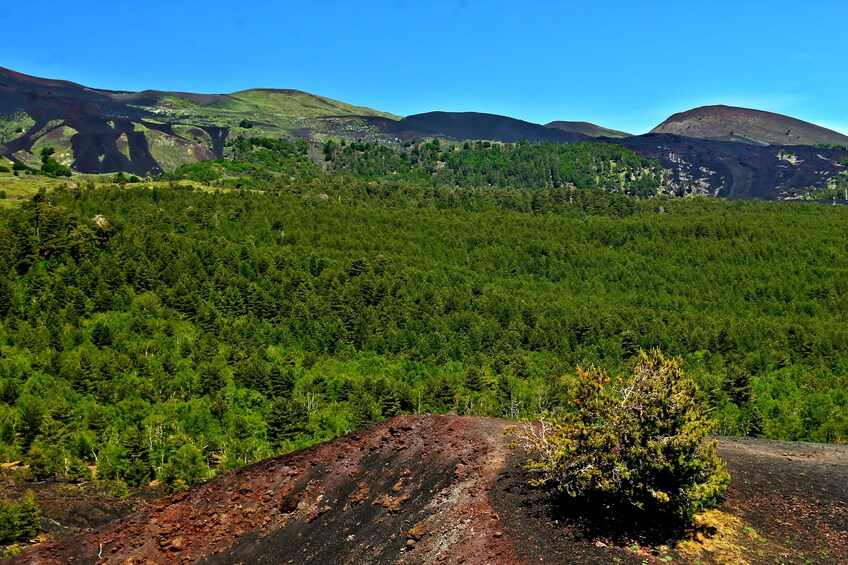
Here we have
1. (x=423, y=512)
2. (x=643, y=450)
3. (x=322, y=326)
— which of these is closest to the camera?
(x=643, y=450)

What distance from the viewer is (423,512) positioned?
3156 cm

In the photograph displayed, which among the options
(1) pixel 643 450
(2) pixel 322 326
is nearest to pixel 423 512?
(1) pixel 643 450

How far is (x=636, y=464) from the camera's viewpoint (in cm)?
2527

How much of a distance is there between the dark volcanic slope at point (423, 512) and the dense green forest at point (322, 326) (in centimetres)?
3860

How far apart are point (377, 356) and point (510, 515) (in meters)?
103

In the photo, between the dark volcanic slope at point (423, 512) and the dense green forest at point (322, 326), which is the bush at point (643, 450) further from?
the dense green forest at point (322, 326)

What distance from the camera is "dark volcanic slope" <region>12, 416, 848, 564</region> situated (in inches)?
1053

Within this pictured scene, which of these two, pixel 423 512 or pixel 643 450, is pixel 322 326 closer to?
pixel 423 512

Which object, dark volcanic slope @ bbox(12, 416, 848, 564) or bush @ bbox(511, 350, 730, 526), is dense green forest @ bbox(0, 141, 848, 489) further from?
bush @ bbox(511, 350, 730, 526)

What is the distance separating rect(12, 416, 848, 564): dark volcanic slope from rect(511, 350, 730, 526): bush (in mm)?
1977

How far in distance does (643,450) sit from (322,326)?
117m

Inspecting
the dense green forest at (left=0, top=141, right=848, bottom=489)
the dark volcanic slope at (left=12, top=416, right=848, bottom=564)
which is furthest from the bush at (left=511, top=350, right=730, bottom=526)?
the dense green forest at (left=0, top=141, right=848, bottom=489)

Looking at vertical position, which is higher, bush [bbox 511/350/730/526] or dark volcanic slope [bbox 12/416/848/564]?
bush [bbox 511/350/730/526]

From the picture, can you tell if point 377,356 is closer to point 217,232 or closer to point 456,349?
point 456,349
